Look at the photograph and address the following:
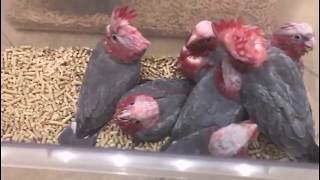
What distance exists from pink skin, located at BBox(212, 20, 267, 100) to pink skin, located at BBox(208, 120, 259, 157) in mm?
40

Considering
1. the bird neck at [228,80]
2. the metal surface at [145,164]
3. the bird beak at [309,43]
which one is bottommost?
the metal surface at [145,164]

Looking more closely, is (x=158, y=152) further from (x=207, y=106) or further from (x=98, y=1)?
(x=98, y=1)

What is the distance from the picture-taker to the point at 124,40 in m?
0.76

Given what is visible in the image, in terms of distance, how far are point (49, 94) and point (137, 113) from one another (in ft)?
0.50

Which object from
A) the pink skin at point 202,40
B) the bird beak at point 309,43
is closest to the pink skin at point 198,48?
the pink skin at point 202,40

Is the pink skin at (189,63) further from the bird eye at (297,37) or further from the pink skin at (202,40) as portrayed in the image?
the bird eye at (297,37)

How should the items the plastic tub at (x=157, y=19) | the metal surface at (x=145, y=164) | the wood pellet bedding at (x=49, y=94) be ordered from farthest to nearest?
the plastic tub at (x=157, y=19) < the wood pellet bedding at (x=49, y=94) < the metal surface at (x=145, y=164)

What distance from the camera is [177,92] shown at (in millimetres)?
788

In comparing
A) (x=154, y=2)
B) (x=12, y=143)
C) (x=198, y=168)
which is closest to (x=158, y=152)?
(x=198, y=168)

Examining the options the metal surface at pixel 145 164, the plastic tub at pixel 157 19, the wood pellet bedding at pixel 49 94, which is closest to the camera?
the metal surface at pixel 145 164

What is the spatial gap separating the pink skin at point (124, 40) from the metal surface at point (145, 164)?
16cm

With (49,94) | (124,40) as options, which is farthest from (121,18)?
(49,94)

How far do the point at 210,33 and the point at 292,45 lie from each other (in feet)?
0.33

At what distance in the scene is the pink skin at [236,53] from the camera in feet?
2.25
